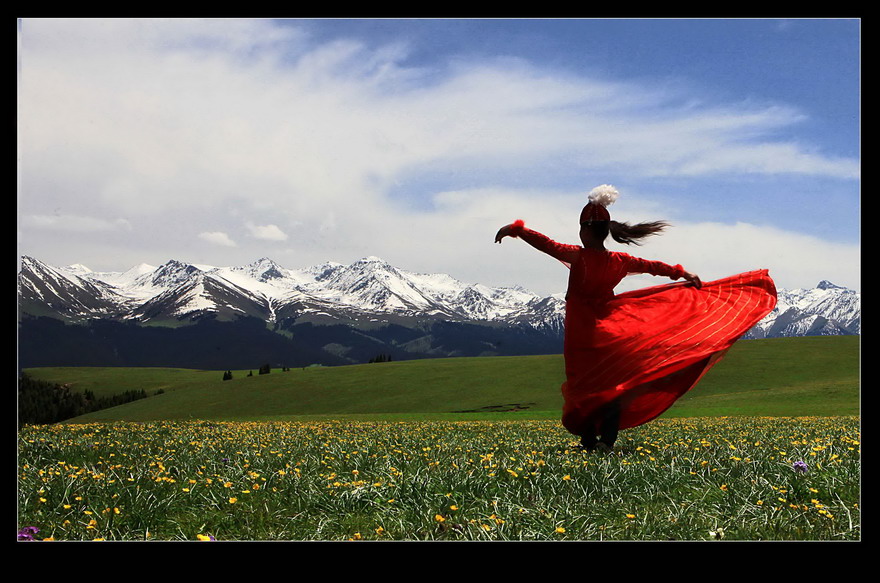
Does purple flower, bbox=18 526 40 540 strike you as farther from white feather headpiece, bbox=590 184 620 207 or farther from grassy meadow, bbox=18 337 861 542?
white feather headpiece, bbox=590 184 620 207

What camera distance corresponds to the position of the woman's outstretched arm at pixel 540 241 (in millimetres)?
9312

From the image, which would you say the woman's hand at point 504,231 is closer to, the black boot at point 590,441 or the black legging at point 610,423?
the black legging at point 610,423

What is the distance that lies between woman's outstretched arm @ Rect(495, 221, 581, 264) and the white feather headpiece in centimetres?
76

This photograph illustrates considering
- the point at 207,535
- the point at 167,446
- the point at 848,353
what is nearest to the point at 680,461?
the point at 207,535

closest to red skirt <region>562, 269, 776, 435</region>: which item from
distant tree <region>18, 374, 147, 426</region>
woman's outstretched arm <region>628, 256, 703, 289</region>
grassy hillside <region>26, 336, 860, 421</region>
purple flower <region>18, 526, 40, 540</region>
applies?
woman's outstretched arm <region>628, 256, 703, 289</region>

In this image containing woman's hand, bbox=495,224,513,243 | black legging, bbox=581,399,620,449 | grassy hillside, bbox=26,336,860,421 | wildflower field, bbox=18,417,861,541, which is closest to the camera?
wildflower field, bbox=18,417,861,541

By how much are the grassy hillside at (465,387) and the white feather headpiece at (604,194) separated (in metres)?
37.8

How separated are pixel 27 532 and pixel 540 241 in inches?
270

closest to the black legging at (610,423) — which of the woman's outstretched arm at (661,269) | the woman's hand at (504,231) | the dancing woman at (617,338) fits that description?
the dancing woman at (617,338)

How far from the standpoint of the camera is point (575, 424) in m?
10.5

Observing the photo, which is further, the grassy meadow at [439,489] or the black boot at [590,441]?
the black boot at [590,441]

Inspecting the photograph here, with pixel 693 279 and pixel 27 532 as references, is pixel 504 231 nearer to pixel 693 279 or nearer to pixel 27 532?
pixel 693 279

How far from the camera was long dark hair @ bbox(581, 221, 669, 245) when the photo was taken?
10.2 m
